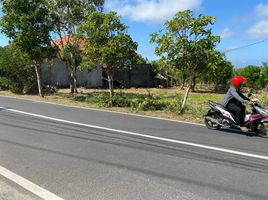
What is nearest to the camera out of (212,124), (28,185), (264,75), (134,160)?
(28,185)

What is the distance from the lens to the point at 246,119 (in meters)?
10.6

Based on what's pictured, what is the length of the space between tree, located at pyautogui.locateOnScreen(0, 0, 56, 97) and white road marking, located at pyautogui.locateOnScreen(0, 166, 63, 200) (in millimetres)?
17024

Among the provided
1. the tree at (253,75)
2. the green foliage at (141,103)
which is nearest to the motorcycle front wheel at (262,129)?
the green foliage at (141,103)

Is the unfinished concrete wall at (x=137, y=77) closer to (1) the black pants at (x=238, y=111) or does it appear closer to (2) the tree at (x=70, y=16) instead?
(2) the tree at (x=70, y=16)

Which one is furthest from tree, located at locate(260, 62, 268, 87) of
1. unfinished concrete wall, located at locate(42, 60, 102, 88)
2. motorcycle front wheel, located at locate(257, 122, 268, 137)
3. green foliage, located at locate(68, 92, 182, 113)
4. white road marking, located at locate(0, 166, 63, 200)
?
white road marking, located at locate(0, 166, 63, 200)

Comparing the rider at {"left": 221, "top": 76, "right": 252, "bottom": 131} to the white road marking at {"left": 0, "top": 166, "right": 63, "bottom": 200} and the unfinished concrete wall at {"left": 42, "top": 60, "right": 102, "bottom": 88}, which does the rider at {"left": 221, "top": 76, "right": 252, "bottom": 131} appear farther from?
the unfinished concrete wall at {"left": 42, "top": 60, "right": 102, "bottom": 88}

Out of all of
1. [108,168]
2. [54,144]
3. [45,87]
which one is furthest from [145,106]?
[45,87]

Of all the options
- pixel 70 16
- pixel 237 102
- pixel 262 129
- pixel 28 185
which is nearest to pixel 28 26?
pixel 70 16

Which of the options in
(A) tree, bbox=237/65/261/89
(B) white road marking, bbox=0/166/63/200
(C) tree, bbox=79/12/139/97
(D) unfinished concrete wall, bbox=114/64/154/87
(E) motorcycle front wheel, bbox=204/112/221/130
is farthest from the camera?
(D) unfinished concrete wall, bbox=114/64/154/87

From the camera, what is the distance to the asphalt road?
19.0 ft

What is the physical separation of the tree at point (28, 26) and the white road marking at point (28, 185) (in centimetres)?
1702

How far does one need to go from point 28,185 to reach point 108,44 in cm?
1383

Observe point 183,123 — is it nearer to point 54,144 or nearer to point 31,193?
point 54,144

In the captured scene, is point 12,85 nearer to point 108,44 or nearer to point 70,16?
point 70,16
